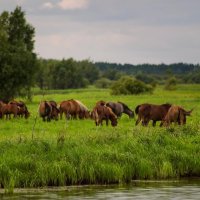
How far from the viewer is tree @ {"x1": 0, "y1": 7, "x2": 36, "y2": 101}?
6475cm

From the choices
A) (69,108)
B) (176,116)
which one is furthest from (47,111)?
(176,116)

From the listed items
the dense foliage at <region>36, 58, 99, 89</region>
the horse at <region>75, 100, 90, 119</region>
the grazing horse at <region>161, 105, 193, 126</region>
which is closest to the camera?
the grazing horse at <region>161, 105, 193, 126</region>

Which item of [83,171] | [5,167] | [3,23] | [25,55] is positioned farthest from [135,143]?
[3,23]

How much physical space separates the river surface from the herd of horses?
481 inches

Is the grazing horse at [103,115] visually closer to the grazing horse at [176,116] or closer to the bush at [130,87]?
the grazing horse at [176,116]

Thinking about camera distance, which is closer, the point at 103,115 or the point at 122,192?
the point at 122,192

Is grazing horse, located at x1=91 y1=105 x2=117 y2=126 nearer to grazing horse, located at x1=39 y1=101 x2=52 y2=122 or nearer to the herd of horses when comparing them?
the herd of horses

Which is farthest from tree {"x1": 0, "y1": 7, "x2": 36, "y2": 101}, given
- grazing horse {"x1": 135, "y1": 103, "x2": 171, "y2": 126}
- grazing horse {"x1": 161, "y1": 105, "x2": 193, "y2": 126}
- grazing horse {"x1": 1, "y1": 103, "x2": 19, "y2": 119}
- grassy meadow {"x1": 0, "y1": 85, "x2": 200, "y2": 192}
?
grassy meadow {"x1": 0, "y1": 85, "x2": 200, "y2": 192}

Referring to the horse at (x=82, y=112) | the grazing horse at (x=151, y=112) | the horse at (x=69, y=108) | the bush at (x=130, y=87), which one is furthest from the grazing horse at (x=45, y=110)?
the bush at (x=130, y=87)

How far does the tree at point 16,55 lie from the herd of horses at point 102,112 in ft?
86.7

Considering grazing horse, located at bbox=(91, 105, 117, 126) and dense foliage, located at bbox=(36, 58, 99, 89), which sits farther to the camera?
dense foliage, located at bbox=(36, 58, 99, 89)

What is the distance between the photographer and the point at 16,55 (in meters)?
66.3

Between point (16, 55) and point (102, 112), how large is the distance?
37017 mm

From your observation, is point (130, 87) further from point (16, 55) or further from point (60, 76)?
point (60, 76)
